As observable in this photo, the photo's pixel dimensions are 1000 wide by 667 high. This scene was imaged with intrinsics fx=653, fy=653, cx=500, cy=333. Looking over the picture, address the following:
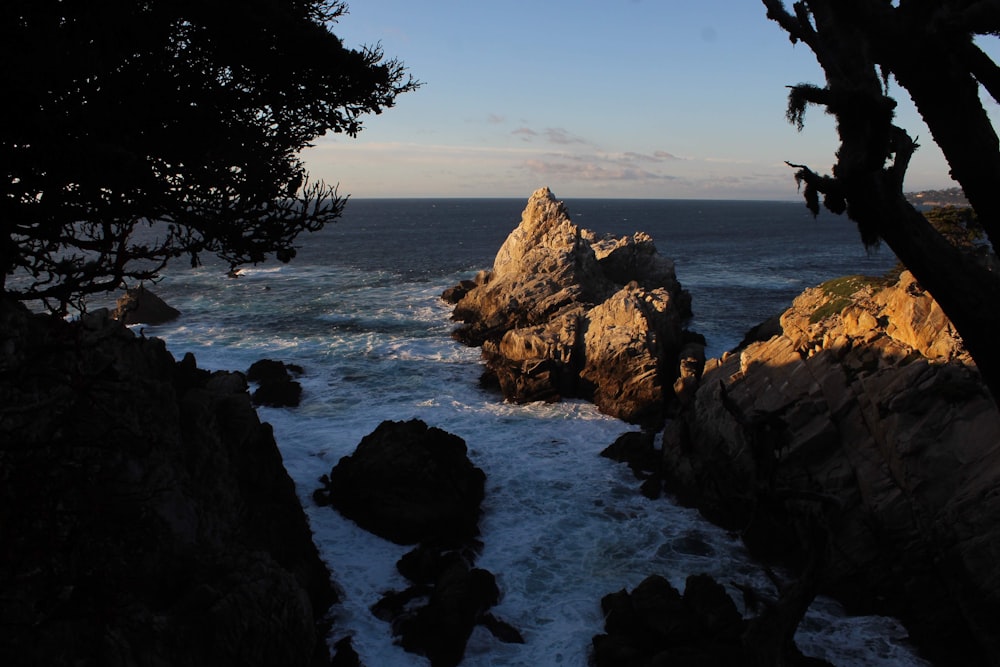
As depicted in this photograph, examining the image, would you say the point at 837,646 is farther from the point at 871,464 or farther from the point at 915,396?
the point at 915,396

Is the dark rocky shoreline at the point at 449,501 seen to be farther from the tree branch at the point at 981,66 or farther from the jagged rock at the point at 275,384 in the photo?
the jagged rock at the point at 275,384

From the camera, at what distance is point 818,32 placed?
17.6ft

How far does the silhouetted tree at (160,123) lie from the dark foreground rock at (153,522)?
1306mm

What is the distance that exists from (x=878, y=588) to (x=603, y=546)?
7072mm

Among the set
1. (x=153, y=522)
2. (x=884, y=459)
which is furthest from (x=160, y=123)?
(x=884, y=459)

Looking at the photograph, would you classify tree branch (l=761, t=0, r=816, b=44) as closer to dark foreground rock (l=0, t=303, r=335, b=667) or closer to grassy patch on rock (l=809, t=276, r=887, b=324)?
dark foreground rock (l=0, t=303, r=335, b=667)

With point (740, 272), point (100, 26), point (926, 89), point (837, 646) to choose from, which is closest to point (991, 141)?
point (926, 89)

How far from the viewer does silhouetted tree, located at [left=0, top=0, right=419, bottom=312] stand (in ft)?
19.9

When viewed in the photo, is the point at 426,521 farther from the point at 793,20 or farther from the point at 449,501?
the point at 793,20

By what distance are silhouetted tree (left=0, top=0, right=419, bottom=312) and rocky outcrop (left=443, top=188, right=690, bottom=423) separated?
872 inches

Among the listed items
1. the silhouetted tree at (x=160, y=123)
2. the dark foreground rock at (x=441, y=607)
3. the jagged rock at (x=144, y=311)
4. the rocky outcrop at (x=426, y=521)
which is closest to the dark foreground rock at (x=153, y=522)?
the silhouetted tree at (x=160, y=123)

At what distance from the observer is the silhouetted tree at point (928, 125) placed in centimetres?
494

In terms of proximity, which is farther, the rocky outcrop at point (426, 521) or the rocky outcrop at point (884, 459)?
the rocky outcrop at point (426, 521)

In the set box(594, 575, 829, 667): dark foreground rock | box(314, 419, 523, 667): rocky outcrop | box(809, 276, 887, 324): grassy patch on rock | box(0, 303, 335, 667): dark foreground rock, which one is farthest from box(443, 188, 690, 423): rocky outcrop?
box(0, 303, 335, 667): dark foreground rock
